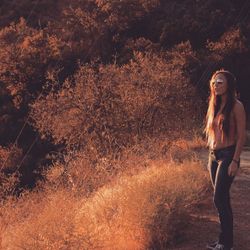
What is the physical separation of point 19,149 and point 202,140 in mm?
11982

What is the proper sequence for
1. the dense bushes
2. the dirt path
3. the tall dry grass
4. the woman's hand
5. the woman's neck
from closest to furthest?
1. the woman's hand
2. the woman's neck
3. the tall dry grass
4. the dirt path
5. the dense bushes

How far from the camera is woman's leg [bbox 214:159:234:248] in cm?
431

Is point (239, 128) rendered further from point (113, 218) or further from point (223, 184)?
point (113, 218)

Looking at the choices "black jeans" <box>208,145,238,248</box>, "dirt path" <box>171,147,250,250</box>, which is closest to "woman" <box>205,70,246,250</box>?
"black jeans" <box>208,145,238,248</box>

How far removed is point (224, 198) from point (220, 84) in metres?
0.99

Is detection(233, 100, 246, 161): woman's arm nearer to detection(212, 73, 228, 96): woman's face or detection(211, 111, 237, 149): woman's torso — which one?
detection(211, 111, 237, 149): woman's torso

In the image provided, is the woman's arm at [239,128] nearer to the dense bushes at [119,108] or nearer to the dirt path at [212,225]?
the dirt path at [212,225]

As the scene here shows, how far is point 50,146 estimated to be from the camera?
82.0 feet

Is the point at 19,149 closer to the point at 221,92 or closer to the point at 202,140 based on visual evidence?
the point at 202,140

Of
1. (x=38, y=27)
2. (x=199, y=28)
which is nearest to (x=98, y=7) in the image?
(x=38, y=27)

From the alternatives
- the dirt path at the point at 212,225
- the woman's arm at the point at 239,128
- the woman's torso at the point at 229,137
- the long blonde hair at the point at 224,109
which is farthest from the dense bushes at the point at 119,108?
the woman's arm at the point at 239,128

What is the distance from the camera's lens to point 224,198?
4.38 m

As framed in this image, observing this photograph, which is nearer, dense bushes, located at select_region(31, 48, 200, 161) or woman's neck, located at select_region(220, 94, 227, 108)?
woman's neck, located at select_region(220, 94, 227, 108)

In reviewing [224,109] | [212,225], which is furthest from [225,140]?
[212,225]
